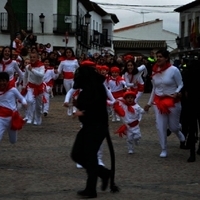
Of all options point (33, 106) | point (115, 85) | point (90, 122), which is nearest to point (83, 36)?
point (115, 85)

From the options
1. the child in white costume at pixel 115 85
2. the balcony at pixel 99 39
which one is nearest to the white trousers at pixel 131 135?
the child in white costume at pixel 115 85

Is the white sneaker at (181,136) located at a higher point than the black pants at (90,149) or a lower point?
lower

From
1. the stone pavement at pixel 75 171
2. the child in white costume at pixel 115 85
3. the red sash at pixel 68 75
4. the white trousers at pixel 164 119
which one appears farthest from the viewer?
the red sash at pixel 68 75

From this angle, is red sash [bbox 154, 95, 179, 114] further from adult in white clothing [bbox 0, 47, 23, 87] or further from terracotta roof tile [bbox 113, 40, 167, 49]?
terracotta roof tile [bbox 113, 40, 167, 49]

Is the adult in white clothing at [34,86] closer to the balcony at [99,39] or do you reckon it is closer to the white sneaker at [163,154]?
the white sneaker at [163,154]

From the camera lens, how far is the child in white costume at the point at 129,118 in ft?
45.1

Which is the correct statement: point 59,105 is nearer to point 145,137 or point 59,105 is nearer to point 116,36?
point 145,137

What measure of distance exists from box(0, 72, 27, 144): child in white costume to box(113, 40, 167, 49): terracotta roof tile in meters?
85.6

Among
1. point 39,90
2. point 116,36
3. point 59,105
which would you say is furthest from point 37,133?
point 116,36

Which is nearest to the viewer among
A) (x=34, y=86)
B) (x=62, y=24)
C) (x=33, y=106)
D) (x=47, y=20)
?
(x=34, y=86)

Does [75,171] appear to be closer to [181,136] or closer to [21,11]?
[181,136]

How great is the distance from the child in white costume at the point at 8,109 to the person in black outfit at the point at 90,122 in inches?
114

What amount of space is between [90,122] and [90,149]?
1.15 ft

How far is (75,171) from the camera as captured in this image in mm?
11609
